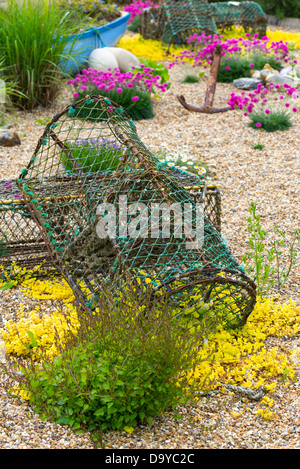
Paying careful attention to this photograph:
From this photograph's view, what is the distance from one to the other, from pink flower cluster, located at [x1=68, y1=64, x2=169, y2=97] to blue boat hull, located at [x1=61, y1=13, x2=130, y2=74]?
0.19 meters

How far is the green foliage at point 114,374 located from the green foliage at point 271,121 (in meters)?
4.25

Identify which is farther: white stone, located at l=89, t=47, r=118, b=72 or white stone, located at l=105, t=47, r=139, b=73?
white stone, located at l=105, t=47, r=139, b=73

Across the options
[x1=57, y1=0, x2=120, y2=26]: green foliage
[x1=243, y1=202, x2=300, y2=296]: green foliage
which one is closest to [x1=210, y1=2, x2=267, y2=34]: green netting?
[x1=57, y1=0, x2=120, y2=26]: green foliage

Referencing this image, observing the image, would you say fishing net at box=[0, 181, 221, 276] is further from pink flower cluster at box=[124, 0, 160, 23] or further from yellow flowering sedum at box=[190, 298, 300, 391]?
pink flower cluster at box=[124, 0, 160, 23]

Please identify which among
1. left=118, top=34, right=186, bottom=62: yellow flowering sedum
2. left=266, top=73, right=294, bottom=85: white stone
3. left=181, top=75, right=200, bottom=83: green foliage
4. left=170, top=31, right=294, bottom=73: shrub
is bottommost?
left=181, top=75, right=200, bottom=83: green foliage

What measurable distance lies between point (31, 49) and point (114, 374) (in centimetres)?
483

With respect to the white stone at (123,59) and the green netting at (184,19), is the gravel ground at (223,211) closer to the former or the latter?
the white stone at (123,59)

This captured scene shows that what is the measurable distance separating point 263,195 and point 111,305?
9.40 ft

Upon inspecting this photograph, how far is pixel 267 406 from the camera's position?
8.41 ft

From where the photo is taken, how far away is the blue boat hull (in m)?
6.86

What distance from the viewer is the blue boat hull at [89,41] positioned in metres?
6.86

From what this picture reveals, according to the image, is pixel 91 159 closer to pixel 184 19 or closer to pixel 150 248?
pixel 150 248

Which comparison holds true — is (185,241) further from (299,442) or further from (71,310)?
(299,442)

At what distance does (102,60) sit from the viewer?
7.23 m
